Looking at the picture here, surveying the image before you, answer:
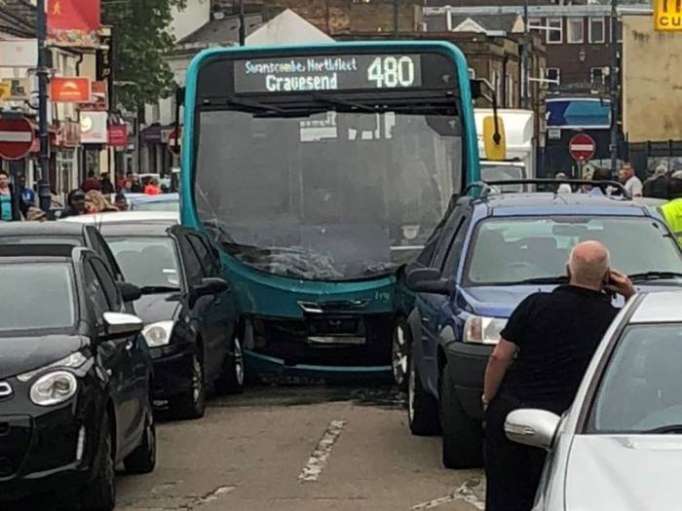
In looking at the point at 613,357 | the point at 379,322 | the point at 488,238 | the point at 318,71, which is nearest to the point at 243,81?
the point at 318,71

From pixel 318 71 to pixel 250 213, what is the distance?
5.05ft

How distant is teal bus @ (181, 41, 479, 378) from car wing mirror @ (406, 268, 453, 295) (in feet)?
12.1

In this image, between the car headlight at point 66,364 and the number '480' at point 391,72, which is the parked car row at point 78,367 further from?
the number '480' at point 391,72

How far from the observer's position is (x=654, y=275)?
1124cm

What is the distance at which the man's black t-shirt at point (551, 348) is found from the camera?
7.65 m

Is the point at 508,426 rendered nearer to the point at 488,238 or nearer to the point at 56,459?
the point at 56,459

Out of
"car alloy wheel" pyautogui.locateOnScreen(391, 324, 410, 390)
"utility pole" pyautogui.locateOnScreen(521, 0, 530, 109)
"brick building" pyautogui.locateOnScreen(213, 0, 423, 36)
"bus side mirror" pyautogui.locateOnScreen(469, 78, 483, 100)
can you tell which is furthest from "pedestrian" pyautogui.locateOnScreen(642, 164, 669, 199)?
"brick building" pyautogui.locateOnScreen(213, 0, 423, 36)

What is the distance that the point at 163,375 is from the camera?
44.0ft

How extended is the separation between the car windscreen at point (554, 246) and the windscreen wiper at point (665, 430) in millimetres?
4871

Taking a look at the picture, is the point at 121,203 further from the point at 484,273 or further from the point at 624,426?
the point at 624,426

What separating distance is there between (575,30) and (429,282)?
96.7 metres

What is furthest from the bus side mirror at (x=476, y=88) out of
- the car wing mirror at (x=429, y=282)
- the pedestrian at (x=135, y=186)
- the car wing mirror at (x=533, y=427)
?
the pedestrian at (x=135, y=186)

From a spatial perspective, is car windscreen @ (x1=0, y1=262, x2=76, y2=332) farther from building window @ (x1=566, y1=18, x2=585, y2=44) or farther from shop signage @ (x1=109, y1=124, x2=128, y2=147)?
building window @ (x1=566, y1=18, x2=585, y2=44)

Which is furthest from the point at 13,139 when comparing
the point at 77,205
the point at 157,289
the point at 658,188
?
the point at 157,289
